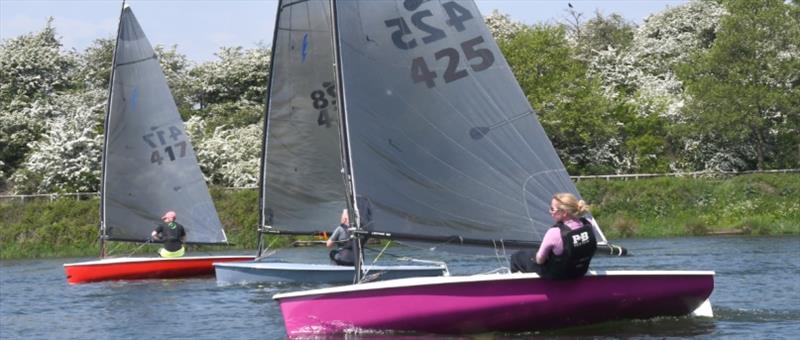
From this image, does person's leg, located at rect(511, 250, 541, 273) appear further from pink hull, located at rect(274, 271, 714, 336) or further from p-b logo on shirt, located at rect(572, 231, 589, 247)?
p-b logo on shirt, located at rect(572, 231, 589, 247)

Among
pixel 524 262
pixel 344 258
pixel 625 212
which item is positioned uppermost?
pixel 524 262

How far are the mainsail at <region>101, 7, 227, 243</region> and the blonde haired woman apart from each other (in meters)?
16.0

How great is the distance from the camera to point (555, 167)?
52.0 ft

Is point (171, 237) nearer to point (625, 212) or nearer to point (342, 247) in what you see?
point (342, 247)

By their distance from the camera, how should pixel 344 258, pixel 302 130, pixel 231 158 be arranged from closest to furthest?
pixel 344 258 < pixel 302 130 < pixel 231 158

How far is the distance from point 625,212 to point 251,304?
24.5 m

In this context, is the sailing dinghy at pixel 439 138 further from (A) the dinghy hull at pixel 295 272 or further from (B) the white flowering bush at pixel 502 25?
(B) the white flowering bush at pixel 502 25

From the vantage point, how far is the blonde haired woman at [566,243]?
14281 millimetres

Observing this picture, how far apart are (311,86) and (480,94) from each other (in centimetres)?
876

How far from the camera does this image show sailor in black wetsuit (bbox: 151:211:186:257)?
27670 mm

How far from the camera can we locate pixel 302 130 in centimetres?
2459

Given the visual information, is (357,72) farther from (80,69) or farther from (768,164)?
(80,69)

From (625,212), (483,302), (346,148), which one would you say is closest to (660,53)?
(625,212)

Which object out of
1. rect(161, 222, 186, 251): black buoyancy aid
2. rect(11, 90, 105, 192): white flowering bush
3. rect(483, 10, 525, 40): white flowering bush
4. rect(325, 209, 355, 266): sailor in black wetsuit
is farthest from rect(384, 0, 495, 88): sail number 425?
rect(483, 10, 525, 40): white flowering bush
